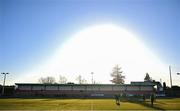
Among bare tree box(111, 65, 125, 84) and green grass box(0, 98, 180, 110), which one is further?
bare tree box(111, 65, 125, 84)

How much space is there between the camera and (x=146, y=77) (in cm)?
14775

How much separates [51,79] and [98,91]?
65.3 metres

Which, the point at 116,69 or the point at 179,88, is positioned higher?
the point at 116,69

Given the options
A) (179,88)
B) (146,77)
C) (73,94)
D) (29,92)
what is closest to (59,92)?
(73,94)

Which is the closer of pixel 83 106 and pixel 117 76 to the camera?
pixel 83 106

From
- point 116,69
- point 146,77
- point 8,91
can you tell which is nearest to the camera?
point 8,91

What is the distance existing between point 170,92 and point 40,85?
59.5 meters

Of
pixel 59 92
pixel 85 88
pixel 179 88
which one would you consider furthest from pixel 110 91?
pixel 179 88

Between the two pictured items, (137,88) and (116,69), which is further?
(116,69)

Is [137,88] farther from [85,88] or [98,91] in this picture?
[85,88]

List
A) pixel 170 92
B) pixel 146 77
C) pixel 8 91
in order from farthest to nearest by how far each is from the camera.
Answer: pixel 146 77
pixel 8 91
pixel 170 92

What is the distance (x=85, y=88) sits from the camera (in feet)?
304

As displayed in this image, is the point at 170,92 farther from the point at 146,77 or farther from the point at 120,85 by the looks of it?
the point at 146,77

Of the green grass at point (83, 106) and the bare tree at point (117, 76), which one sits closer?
the green grass at point (83, 106)
